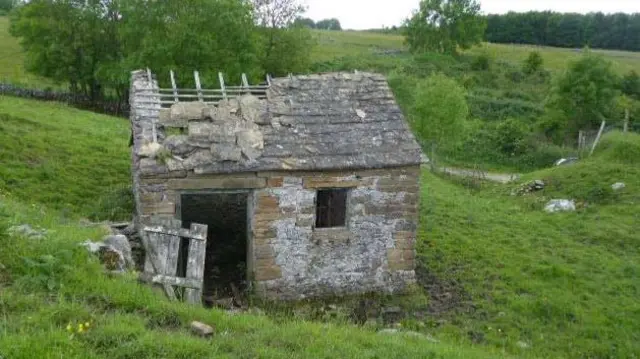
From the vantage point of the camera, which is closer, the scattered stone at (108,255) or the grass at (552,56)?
the scattered stone at (108,255)

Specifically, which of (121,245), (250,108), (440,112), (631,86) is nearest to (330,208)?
(250,108)

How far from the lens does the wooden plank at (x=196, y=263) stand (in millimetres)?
10227

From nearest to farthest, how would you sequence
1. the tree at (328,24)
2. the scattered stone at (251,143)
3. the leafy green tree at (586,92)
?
the scattered stone at (251,143), the leafy green tree at (586,92), the tree at (328,24)

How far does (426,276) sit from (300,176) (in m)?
4.43

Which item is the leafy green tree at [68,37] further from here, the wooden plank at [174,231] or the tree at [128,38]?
the wooden plank at [174,231]

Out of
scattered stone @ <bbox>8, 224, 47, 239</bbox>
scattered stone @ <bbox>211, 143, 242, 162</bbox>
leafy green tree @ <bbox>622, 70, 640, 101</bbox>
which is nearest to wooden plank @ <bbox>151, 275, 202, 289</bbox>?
scattered stone @ <bbox>8, 224, 47, 239</bbox>

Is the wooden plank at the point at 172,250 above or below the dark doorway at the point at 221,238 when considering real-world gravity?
above

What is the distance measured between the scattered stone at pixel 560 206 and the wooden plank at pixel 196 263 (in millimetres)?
14570

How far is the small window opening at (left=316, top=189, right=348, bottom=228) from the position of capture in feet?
44.9

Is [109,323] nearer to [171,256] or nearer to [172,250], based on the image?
[171,256]

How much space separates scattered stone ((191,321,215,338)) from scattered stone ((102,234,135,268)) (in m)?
2.74

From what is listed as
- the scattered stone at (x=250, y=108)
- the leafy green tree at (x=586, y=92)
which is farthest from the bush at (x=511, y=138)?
the scattered stone at (x=250, y=108)

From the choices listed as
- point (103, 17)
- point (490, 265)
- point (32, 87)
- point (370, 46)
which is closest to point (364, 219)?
point (490, 265)

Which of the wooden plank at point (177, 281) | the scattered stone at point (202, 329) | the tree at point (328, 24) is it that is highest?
the tree at point (328, 24)
